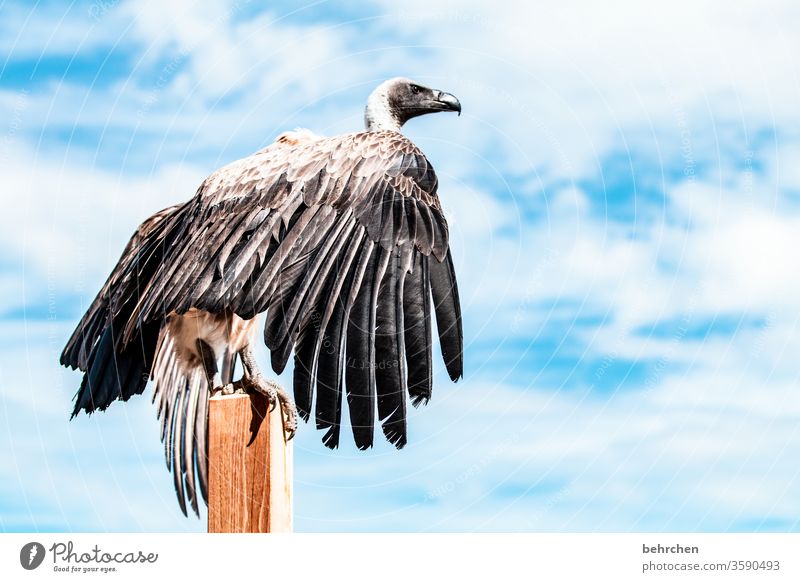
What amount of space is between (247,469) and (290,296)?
3.43ft

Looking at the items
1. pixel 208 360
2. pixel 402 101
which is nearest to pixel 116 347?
pixel 208 360

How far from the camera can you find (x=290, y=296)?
5523mm

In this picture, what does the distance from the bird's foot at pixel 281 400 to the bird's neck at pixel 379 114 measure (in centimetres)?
345

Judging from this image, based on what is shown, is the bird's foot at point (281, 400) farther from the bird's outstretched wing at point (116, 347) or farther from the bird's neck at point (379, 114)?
the bird's neck at point (379, 114)

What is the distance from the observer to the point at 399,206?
20.6 ft

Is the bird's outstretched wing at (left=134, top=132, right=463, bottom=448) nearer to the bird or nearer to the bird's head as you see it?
the bird

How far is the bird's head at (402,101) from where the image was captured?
29.1 feet

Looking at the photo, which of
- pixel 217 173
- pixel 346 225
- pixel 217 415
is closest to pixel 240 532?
pixel 217 415

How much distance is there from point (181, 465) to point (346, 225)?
6.30ft

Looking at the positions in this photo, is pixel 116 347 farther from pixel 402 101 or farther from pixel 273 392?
pixel 402 101
